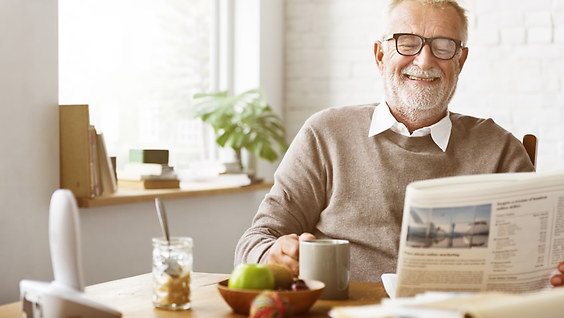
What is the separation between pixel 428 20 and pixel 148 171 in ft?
4.69

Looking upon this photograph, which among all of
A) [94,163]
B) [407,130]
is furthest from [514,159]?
[94,163]

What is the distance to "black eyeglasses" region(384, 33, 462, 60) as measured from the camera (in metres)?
2.61

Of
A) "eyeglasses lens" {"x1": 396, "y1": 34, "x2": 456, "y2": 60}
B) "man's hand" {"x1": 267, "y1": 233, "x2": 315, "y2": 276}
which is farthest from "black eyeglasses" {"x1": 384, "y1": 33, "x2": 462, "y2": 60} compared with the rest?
"man's hand" {"x1": 267, "y1": 233, "x2": 315, "y2": 276}

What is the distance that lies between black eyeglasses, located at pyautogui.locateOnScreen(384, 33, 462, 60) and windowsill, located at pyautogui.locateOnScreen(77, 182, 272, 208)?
118 centimetres

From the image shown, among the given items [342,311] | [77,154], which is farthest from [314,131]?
[342,311]

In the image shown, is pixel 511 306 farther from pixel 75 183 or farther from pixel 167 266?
pixel 75 183

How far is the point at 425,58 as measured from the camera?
2592mm

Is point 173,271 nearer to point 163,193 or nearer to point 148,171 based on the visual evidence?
point 163,193

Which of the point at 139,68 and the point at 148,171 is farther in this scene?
the point at 139,68

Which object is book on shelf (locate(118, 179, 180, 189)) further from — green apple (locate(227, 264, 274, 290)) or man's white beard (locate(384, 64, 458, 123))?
green apple (locate(227, 264, 274, 290))

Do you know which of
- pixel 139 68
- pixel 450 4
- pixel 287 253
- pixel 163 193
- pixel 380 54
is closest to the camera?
pixel 287 253

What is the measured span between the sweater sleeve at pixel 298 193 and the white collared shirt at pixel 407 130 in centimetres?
18

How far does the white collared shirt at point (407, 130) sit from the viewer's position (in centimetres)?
259

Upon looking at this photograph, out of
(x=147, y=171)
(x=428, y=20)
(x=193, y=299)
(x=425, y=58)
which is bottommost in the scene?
(x=193, y=299)
